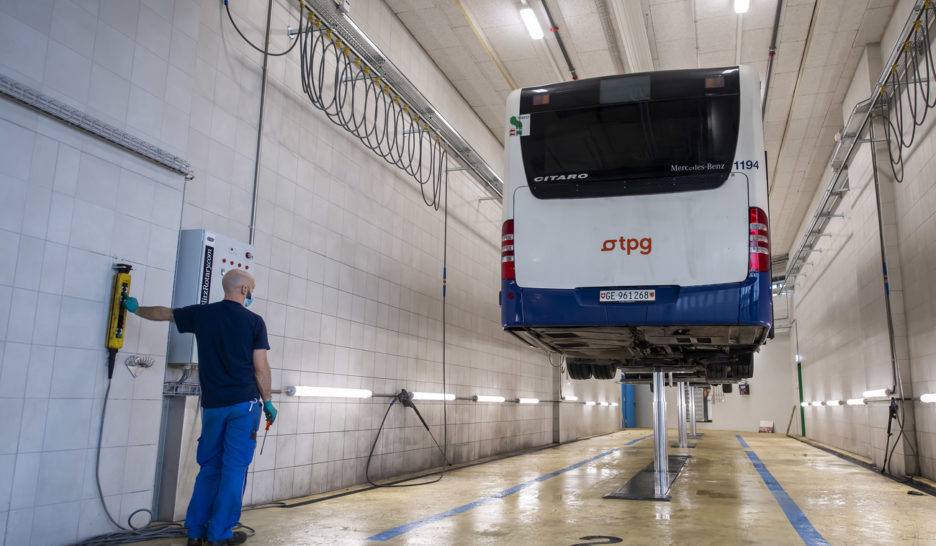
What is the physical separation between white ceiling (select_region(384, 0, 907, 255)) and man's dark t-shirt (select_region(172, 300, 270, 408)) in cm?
577

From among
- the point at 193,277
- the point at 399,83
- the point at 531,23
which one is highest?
the point at 531,23

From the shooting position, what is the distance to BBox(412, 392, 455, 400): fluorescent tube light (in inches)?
323

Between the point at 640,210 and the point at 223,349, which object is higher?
the point at 640,210

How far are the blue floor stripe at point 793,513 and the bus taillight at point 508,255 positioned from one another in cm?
254

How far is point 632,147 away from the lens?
4492 millimetres

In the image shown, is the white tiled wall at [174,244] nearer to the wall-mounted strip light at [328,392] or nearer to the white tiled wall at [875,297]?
the wall-mounted strip light at [328,392]

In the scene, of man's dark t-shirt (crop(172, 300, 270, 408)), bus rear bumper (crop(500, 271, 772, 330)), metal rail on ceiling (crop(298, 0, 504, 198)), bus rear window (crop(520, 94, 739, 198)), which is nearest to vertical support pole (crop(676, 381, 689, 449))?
metal rail on ceiling (crop(298, 0, 504, 198))

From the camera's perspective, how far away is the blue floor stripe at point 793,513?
13.4 ft

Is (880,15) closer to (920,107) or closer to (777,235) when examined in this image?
(920,107)

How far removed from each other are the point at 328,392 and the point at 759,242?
4068 mm

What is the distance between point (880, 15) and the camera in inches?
327

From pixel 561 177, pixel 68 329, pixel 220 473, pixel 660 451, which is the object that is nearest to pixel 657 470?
pixel 660 451

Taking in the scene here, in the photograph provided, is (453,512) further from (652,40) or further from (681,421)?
(681,421)

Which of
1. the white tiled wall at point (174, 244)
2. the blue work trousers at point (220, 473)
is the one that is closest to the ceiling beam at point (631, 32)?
the white tiled wall at point (174, 244)
